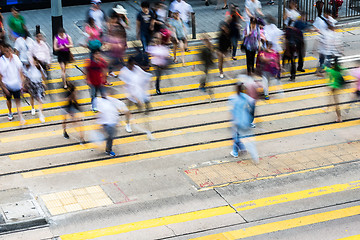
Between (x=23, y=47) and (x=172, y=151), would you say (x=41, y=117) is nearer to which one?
(x=23, y=47)

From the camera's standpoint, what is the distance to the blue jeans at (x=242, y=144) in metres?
14.0

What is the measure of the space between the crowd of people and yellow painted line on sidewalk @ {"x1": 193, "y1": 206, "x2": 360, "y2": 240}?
97.7 inches

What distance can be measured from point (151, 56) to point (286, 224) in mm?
8562

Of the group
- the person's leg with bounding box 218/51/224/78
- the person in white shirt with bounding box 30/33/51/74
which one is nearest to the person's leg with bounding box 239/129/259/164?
the person's leg with bounding box 218/51/224/78

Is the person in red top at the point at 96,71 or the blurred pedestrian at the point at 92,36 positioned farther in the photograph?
the blurred pedestrian at the point at 92,36

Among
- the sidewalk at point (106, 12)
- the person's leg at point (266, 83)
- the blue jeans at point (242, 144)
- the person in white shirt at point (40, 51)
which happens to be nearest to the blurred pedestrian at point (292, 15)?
the person's leg at point (266, 83)

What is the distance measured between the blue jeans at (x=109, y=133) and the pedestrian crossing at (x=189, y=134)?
264mm

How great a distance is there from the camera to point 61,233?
37.8 ft

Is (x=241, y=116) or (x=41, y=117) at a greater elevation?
(x=241, y=116)

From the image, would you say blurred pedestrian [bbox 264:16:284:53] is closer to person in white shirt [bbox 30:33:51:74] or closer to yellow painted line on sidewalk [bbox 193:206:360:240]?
person in white shirt [bbox 30:33:51:74]

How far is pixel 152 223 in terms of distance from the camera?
38.8 feet

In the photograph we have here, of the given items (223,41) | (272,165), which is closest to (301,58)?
(223,41)

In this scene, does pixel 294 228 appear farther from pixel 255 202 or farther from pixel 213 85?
pixel 213 85

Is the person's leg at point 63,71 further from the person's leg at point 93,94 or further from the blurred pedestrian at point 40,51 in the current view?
the person's leg at point 93,94
